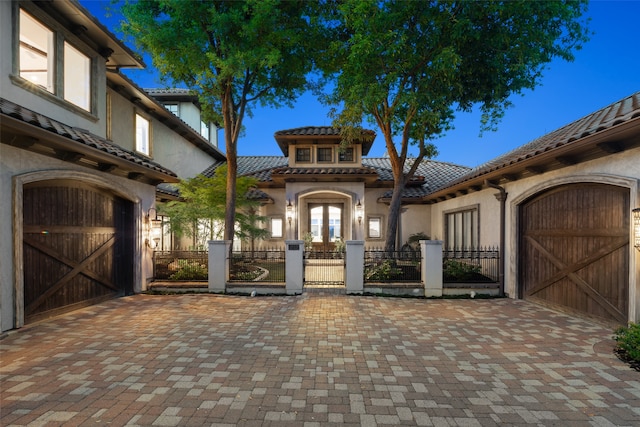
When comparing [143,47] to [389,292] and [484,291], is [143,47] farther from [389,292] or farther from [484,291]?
[484,291]

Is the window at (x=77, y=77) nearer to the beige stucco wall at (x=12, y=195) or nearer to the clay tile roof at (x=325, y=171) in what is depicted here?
the beige stucco wall at (x=12, y=195)

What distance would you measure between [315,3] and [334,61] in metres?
1.94

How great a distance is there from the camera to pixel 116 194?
834cm

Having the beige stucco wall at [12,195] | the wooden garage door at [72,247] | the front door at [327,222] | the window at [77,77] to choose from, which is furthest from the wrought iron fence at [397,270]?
the window at [77,77]

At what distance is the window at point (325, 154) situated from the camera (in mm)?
14984

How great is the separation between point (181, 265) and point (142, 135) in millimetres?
7028

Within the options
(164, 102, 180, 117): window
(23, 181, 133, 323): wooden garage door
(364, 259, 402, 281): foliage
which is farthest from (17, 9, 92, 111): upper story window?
(364, 259, 402, 281): foliage

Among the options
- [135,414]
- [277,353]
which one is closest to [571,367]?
[277,353]

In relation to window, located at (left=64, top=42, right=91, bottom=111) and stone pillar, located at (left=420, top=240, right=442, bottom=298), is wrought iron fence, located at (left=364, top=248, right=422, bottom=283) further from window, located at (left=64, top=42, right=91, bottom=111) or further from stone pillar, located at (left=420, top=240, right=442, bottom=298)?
window, located at (left=64, top=42, right=91, bottom=111)

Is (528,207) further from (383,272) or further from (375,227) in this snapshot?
(375,227)

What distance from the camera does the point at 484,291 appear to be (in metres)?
8.78

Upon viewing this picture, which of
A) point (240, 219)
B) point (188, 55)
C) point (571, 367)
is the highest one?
point (188, 55)

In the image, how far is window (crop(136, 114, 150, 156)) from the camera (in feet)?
40.8

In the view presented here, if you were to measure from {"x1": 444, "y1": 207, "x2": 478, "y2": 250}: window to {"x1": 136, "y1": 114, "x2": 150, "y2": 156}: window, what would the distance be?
1413cm
